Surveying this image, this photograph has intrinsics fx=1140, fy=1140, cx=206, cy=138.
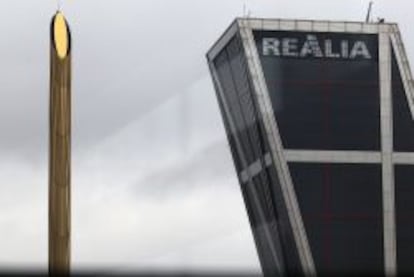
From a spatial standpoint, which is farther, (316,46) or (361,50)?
(316,46)

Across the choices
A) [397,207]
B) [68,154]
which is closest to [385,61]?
[397,207]

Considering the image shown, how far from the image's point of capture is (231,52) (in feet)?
247

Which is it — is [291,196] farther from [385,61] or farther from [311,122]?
[385,61]

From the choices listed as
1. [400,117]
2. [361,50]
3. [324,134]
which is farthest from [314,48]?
→ [400,117]

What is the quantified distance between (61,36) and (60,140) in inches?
82.2

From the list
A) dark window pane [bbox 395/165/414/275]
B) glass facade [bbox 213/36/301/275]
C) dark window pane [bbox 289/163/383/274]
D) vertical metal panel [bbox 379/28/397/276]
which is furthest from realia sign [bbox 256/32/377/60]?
dark window pane [bbox 395/165/414/275]

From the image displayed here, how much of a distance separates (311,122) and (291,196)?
546 centimetres

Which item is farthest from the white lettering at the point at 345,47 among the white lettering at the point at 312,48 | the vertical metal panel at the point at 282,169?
the vertical metal panel at the point at 282,169

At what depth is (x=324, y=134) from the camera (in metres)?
74.1

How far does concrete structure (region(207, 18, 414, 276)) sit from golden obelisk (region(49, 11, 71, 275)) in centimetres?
4801

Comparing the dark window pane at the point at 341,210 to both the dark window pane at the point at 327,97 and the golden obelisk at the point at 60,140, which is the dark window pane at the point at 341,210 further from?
the golden obelisk at the point at 60,140

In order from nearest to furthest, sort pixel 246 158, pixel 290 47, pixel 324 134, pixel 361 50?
pixel 246 158
pixel 324 134
pixel 361 50
pixel 290 47

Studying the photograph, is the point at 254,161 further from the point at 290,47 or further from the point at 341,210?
the point at 290,47

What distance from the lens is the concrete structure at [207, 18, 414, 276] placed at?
71812mm
